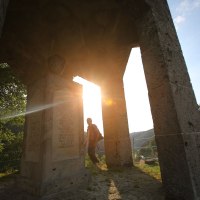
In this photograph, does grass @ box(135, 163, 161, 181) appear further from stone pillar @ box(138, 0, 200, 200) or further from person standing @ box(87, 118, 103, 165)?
person standing @ box(87, 118, 103, 165)

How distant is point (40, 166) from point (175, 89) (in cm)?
266

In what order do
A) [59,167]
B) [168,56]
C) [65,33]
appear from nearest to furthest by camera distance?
[168,56], [59,167], [65,33]

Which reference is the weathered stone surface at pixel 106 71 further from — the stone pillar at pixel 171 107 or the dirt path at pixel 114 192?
the dirt path at pixel 114 192

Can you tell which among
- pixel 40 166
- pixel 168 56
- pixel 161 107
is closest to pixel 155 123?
pixel 161 107

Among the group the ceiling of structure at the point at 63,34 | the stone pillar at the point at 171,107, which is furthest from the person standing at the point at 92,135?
the stone pillar at the point at 171,107

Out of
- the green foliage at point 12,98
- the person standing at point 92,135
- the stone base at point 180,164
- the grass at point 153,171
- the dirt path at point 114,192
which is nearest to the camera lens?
the stone base at point 180,164

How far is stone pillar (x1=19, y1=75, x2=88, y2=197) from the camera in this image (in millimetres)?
3100

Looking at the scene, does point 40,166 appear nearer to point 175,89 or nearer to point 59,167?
point 59,167

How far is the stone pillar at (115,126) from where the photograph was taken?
19.2ft

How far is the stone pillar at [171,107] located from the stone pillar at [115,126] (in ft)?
10.7

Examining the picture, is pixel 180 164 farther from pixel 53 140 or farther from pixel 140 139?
pixel 140 139

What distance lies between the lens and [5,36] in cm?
475

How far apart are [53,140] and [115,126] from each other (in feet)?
10.2

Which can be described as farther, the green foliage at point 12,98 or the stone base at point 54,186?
the green foliage at point 12,98
